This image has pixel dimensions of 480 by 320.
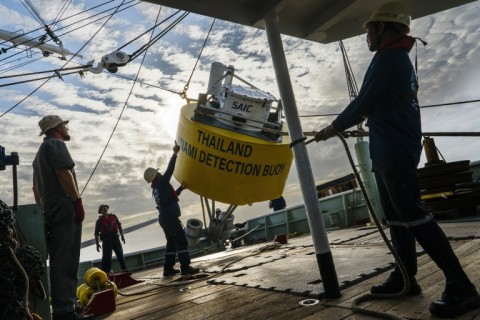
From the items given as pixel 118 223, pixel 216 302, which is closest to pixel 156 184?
pixel 216 302

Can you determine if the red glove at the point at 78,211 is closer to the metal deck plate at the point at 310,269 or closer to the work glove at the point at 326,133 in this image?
the metal deck plate at the point at 310,269

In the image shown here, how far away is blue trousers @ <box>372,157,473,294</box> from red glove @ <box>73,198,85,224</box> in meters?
2.35

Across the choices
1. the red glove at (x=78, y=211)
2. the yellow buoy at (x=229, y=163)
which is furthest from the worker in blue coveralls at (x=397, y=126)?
the yellow buoy at (x=229, y=163)

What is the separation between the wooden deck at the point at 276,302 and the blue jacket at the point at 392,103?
90 centimetres

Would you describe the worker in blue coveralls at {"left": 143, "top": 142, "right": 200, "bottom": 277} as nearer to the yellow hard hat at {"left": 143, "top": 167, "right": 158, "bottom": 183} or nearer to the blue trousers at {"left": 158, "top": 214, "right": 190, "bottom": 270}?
the blue trousers at {"left": 158, "top": 214, "right": 190, "bottom": 270}

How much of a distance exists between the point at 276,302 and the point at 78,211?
1782 mm

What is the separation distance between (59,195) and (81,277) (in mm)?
4245

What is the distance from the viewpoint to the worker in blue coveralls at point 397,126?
75.1 inches

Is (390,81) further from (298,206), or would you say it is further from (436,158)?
(298,206)

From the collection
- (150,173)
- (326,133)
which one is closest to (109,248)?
(150,173)

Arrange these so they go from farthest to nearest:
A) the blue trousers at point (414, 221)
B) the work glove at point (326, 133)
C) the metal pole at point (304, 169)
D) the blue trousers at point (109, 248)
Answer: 1. the blue trousers at point (109, 248)
2. the metal pole at point (304, 169)
3. the work glove at point (326, 133)
4. the blue trousers at point (414, 221)

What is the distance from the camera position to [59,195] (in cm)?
284

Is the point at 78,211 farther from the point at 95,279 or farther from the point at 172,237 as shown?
the point at 172,237

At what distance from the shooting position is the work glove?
85.2 inches
